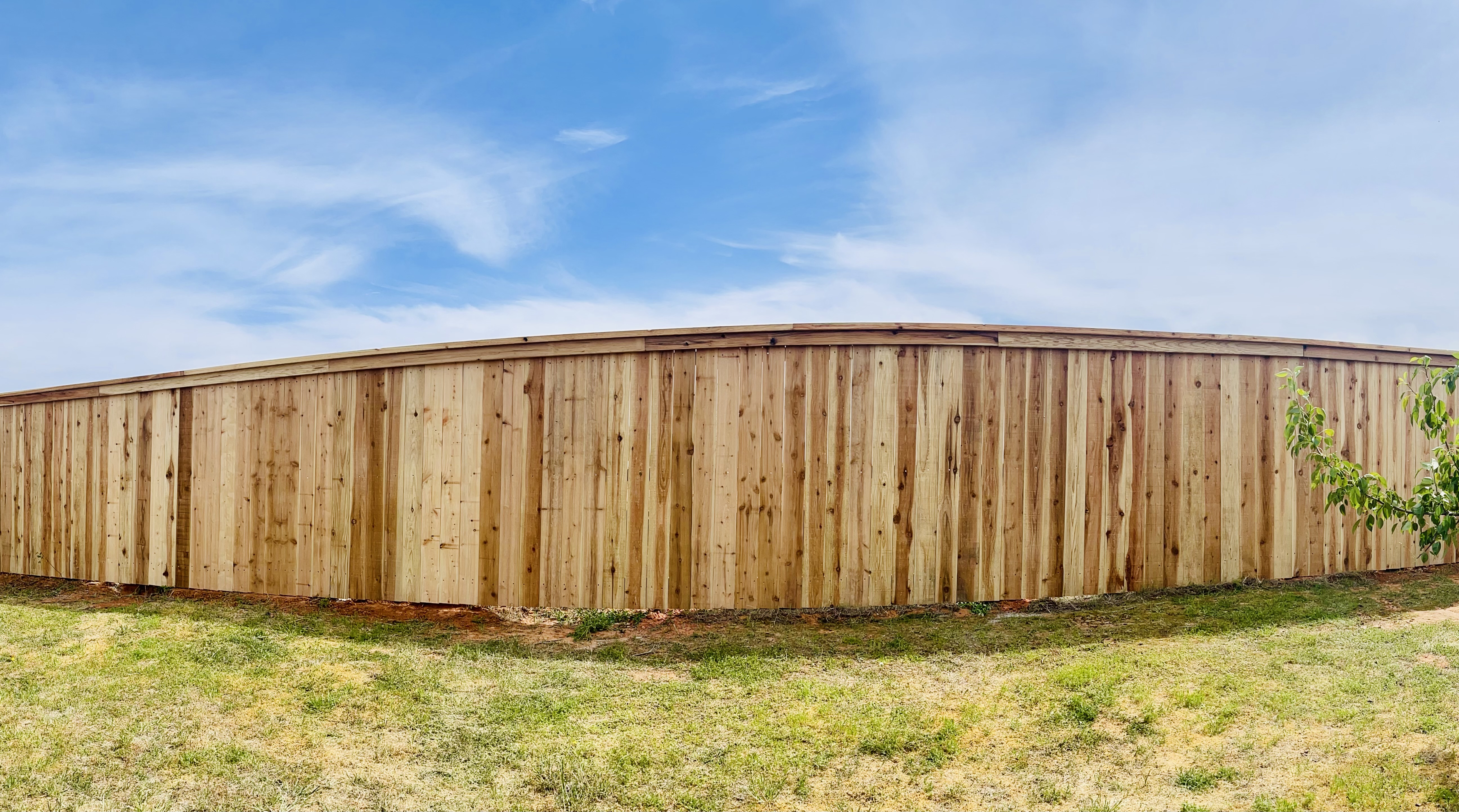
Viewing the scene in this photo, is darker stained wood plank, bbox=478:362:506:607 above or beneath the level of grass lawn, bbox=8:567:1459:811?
above

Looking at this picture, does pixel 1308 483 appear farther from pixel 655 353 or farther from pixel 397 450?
pixel 397 450

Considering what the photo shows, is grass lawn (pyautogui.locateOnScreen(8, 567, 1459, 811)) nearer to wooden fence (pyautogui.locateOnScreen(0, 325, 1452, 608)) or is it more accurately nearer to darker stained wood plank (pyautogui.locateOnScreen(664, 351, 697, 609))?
darker stained wood plank (pyautogui.locateOnScreen(664, 351, 697, 609))

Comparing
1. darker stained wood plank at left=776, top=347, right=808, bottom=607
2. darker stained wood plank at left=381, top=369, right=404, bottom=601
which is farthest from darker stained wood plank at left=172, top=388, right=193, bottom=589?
darker stained wood plank at left=776, top=347, right=808, bottom=607

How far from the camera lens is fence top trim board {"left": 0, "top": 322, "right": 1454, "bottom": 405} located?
531 centimetres

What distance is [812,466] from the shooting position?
5309 millimetres

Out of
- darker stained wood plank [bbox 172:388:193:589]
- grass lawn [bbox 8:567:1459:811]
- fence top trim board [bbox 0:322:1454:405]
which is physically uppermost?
fence top trim board [bbox 0:322:1454:405]

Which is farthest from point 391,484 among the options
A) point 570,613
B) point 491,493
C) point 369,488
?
point 570,613

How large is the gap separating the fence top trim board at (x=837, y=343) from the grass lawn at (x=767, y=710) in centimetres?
185

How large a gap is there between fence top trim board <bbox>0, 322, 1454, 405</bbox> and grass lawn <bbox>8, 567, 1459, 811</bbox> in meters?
1.85

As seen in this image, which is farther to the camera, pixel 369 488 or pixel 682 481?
pixel 369 488

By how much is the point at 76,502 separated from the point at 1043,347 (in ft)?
29.9

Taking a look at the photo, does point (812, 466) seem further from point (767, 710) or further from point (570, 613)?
point (570, 613)

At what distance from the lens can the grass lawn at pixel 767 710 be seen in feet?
9.78

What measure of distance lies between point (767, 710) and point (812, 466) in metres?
1.95
